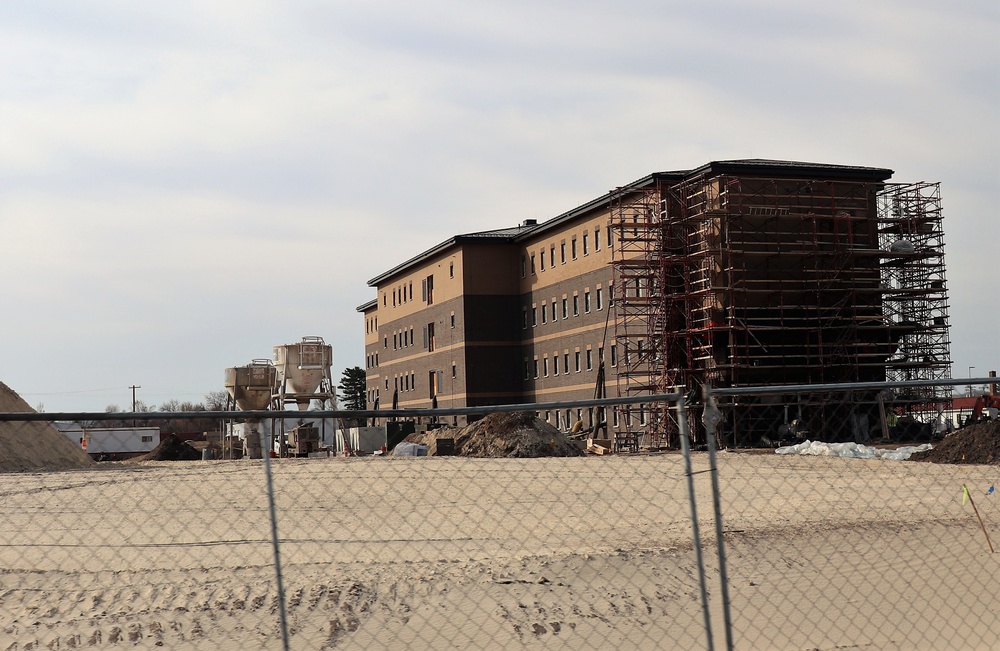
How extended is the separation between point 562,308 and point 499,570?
56.6 metres

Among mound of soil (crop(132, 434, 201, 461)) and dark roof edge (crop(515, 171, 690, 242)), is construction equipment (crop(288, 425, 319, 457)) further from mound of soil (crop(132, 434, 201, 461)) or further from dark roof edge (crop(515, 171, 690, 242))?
dark roof edge (crop(515, 171, 690, 242))

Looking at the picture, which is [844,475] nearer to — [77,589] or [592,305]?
[77,589]

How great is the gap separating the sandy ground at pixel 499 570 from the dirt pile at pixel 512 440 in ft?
58.9

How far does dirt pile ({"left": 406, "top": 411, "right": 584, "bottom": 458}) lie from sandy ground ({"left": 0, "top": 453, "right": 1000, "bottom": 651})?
1796 centimetres

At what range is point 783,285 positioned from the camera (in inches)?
2087

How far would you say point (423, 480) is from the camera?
83.8ft

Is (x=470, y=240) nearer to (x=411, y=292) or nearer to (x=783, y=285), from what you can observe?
(x=411, y=292)

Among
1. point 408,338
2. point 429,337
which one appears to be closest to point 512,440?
point 429,337

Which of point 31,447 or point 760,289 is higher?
point 760,289

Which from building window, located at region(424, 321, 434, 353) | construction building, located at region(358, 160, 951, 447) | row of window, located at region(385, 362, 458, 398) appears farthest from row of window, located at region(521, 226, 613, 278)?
building window, located at region(424, 321, 434, 353)

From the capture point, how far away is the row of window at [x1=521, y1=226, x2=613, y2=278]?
64.4m

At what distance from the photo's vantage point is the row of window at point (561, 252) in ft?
211

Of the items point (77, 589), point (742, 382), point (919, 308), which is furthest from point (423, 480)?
point (919, 308)

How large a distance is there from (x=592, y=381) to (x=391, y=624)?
175 feet
